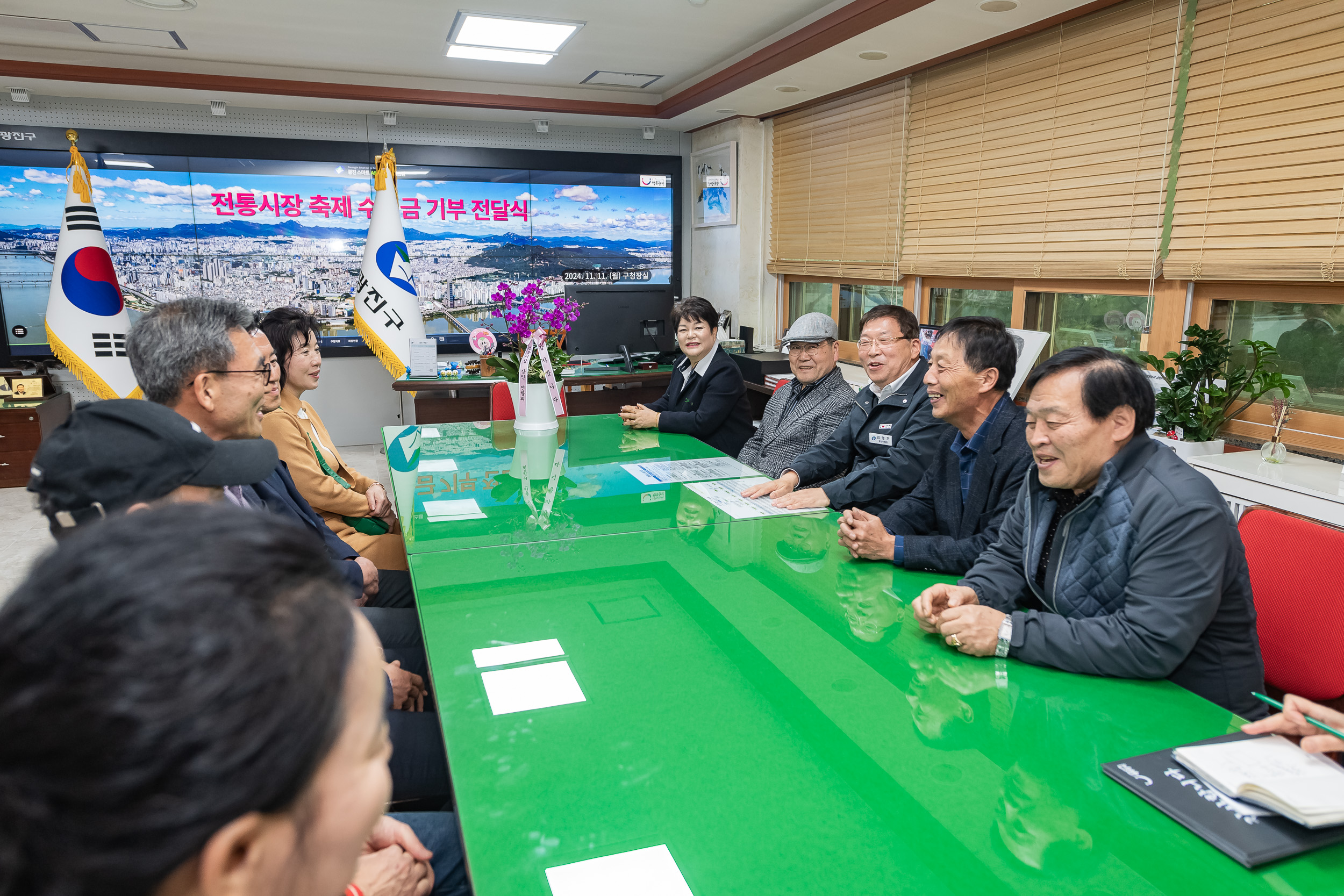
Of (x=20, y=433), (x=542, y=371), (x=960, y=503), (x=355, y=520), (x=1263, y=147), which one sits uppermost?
(x=1263, y=147)

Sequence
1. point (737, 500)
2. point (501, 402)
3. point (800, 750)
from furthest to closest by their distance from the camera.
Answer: point (501, 402) → point (737, 500) → point (800, 750)

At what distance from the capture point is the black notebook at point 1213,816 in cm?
99

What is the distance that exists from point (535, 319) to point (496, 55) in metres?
2.43

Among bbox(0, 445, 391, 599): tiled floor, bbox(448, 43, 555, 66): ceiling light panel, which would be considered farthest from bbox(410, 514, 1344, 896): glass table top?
bbox(448, 43, 555, 66): ceiling light panel

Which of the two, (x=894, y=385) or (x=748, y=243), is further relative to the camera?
(x=748, y=243)

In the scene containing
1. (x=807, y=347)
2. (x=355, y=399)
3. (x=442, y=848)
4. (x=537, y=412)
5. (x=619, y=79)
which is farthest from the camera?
(x=355, y=399)

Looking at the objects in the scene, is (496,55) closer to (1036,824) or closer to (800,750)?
(800,750)

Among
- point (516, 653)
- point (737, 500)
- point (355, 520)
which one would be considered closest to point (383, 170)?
point (355, 520)

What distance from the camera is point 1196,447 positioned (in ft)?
9.39

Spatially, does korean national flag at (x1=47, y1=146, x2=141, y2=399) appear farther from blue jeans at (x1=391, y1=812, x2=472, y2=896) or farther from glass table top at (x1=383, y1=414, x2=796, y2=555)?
blue jeans at (x1=391, y1=812, x2=472, y2=896)

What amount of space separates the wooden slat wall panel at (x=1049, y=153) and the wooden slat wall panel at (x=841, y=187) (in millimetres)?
135

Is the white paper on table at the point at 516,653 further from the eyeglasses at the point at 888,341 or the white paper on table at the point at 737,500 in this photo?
the eyeglasses at the point at 888,341

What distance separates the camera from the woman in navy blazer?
147 inches

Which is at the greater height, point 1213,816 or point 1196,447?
point 1196,447
